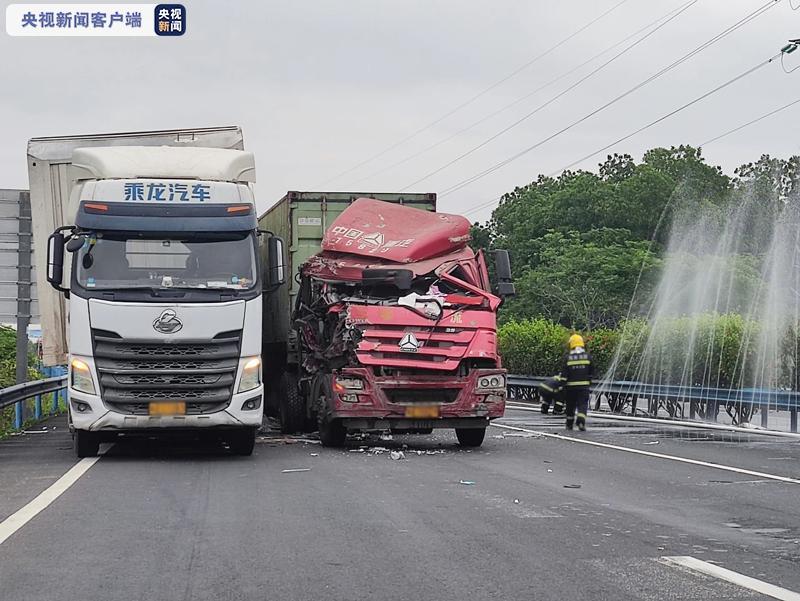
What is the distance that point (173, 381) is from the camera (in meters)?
14.0

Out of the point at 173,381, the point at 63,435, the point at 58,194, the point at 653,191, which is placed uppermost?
the point at 653,191

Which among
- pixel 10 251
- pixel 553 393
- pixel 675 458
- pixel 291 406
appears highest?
pixel 10 251

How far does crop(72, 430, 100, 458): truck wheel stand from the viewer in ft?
47.9

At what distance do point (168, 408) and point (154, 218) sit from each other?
89.5 inches

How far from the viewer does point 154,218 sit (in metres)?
14.4

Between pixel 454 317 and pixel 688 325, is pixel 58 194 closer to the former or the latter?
pixel 454 317

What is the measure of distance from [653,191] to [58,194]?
231 ft

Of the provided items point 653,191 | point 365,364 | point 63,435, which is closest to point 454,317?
point 365,364

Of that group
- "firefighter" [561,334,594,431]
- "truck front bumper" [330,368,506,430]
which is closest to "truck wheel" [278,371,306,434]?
"truck front bumper" [330,368,506,430]

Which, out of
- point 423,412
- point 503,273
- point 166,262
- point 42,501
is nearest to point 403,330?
point 423,412

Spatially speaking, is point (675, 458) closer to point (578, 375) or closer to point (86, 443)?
point (578, 375)

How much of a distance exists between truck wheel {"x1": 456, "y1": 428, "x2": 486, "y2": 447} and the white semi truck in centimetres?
331

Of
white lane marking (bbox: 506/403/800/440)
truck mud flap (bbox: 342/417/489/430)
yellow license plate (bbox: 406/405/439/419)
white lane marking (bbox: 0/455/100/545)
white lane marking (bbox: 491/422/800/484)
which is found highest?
yellow license plate (bbox: 406/405/439/419)

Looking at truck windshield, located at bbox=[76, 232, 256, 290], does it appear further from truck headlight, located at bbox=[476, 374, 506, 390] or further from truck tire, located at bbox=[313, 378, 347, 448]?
truck headlight, located at bbox=[476, 374, 506, 390]
